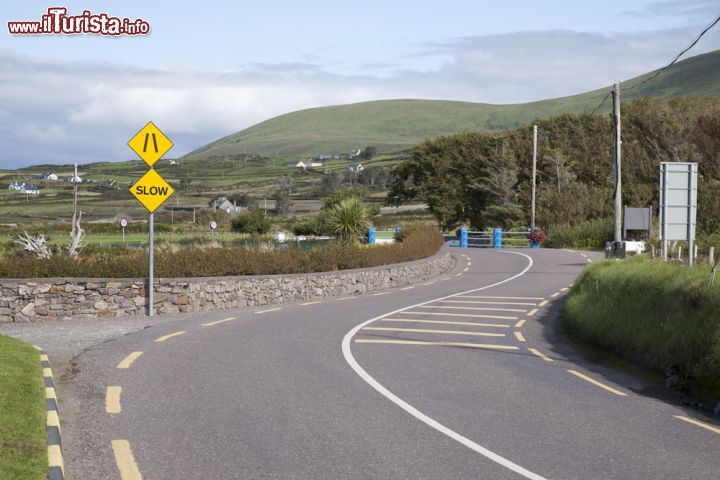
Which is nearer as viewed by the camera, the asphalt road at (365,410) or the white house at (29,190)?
the asphalt road at (365,410)

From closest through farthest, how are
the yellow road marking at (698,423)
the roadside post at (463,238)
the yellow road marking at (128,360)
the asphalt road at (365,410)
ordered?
the asphalt road at (365,410) → the yellow road marking at (698,423) → the yellow road marking at (128,360) → the roadside post at (463,238)

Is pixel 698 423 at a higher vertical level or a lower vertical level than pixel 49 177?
lower

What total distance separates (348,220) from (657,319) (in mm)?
25463

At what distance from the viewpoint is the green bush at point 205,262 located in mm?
20047

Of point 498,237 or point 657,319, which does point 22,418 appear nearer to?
point 657,319

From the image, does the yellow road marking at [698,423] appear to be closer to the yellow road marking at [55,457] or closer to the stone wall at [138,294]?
the yellow road marking at [55,457]

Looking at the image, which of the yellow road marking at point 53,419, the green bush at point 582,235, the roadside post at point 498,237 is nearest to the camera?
the yellow road marking at point 53,419

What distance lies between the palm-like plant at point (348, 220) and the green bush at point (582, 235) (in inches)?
831

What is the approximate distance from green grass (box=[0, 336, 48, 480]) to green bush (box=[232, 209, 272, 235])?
7595 cm

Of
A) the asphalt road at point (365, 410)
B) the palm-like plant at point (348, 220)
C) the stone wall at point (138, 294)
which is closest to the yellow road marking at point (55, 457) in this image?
the asphalt road at point (365, 410)

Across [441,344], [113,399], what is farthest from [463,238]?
[113,399]

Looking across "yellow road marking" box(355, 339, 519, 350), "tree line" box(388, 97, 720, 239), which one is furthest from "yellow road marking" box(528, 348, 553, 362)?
"tree line" box(388, 97, 720, 239)

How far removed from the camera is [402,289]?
2883 centimetres

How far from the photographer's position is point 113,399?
10.0m
